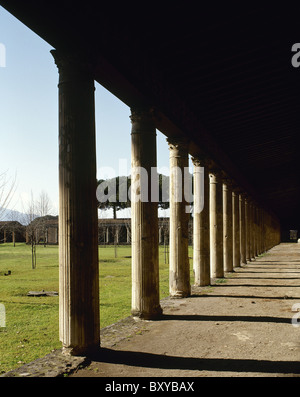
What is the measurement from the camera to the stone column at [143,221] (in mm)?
7727

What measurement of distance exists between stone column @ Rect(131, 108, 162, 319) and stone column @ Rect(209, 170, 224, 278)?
7.33 m

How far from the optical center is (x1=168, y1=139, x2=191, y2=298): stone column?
33.2ft

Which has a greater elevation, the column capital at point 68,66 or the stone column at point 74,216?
the column capital at point 68,66

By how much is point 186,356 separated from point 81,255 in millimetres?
2114

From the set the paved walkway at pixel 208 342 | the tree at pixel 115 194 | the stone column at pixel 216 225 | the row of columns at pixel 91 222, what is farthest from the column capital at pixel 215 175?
the tree at pixel 115 194

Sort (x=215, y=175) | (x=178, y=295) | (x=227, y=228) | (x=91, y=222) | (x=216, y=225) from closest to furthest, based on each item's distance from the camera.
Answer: (x=91, y=222)
(x=178, y=295)
(x=215, y=175)
(x=216, y=225)
(x=227, y=228)

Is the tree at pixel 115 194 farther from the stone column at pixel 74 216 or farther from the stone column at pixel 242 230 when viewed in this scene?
the stone column at pixel 74 216

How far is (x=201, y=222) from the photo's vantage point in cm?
1272

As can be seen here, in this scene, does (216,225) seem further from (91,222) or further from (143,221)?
(91,222)

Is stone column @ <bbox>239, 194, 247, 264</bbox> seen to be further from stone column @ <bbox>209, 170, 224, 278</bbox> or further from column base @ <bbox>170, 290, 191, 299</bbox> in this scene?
column base @ <bbox>170, 290, 191, 299</bbox>

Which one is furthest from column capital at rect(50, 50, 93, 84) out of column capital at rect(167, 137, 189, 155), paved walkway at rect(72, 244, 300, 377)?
column capital at rect(167, 137, 189, 155)

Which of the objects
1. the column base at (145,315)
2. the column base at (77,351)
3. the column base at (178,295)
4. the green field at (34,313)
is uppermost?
the column base at (77,351)

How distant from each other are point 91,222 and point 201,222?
7.58 m

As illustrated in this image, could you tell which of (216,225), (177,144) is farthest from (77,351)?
(216,225)
